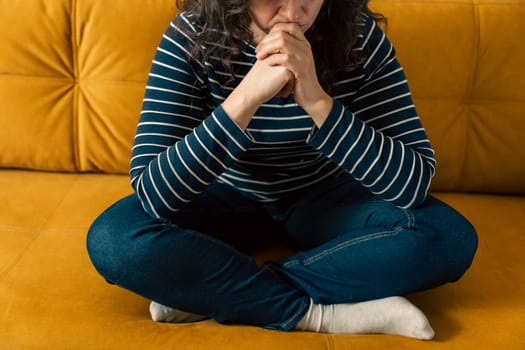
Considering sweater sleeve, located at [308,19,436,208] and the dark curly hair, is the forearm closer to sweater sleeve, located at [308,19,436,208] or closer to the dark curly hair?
sweater sleeve, located at [308,19,436,208]

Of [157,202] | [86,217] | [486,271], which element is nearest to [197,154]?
[157,202]

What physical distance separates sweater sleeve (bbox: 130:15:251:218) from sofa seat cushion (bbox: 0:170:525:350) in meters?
0.20

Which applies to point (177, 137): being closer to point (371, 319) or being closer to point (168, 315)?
point (168, 315)

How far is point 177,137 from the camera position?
1273mm

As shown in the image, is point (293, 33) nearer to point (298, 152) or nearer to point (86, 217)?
point (298, 152)

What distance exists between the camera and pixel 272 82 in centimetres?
118

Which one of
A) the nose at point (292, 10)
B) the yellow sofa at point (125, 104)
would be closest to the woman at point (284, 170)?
the nose at point (292, 10)

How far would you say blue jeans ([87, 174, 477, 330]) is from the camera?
121 centimetres

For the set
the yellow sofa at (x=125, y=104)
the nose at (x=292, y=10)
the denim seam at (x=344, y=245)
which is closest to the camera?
the nose at (x=292, y=10)

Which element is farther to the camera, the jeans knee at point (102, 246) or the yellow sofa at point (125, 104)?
the yellow sofa at point (125, 104)

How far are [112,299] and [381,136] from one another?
54cm

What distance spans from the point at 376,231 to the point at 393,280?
0.30 ft

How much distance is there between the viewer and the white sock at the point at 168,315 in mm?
1236

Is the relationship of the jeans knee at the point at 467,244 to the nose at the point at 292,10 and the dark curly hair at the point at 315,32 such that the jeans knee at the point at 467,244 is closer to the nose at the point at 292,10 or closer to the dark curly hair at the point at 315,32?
the dark curly hair at the point at 315,32
